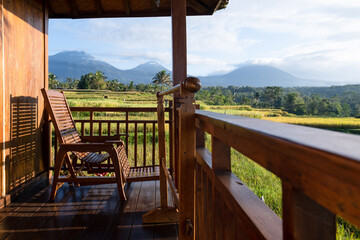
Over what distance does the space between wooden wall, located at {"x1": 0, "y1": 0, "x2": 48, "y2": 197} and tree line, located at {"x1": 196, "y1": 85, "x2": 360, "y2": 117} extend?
173 centimetres

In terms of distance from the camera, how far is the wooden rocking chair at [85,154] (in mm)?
2264

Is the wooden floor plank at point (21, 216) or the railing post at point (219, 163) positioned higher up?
the railing post at point (219, 163)

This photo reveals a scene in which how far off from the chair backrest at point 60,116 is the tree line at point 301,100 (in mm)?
1408

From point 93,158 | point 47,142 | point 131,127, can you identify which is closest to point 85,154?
point 93,158

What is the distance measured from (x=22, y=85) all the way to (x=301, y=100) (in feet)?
22.2

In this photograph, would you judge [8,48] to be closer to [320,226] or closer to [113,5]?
[113,5]

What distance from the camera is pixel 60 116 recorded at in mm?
2670

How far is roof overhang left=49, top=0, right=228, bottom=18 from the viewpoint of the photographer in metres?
3.03

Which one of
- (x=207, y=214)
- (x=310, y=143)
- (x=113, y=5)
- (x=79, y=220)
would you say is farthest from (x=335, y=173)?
(x=113, y=5)

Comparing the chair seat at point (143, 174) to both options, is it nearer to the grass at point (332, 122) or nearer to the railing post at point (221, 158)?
the railing post at point (221, 158)

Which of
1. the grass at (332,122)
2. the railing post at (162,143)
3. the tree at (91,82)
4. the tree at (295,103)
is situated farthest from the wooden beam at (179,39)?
the tree at (91,82)

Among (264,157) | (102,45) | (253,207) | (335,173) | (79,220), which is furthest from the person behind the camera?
(102,45)

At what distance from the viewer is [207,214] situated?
1027 mm

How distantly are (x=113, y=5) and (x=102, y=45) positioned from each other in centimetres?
9809
